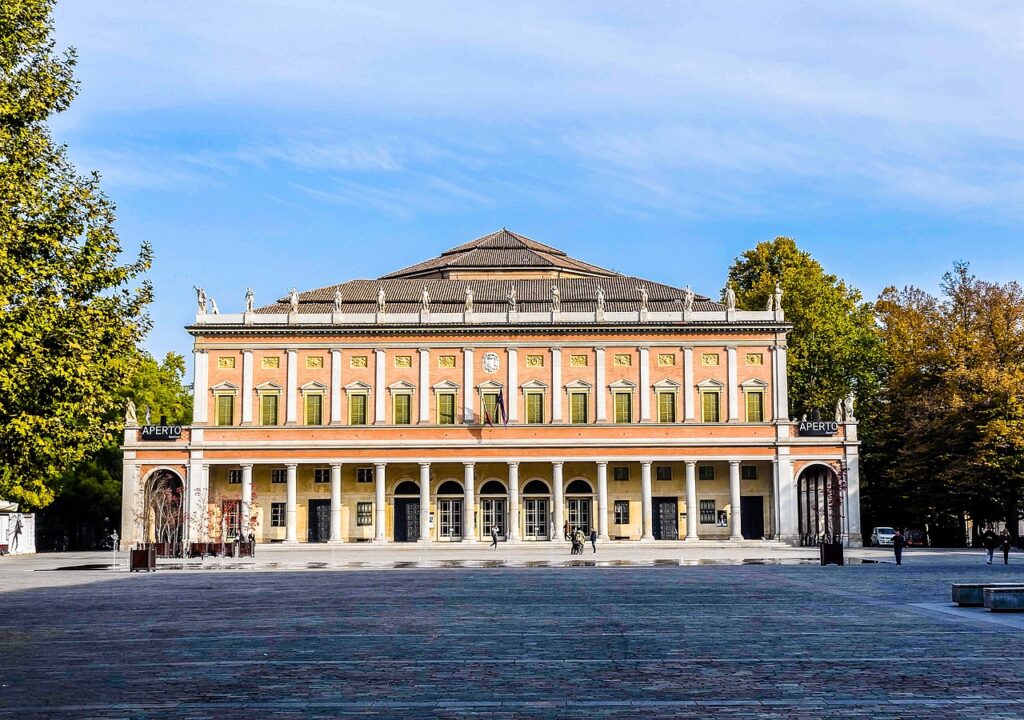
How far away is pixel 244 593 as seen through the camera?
29.0 m

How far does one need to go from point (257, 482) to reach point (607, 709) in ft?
197

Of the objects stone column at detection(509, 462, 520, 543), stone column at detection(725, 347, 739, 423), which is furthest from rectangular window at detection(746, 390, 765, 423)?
stone column at detection(509, 462, 520, 543)

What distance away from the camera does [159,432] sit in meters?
67.9

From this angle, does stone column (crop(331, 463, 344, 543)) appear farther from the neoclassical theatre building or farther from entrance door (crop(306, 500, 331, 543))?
entrance door (crop(306, 500, 331, 543))

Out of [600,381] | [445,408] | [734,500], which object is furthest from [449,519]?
[734,500]

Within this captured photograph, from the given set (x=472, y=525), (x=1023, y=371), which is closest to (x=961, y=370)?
(x=1023, y=371)

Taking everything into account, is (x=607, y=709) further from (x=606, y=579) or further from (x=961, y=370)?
(x=961, y=370)

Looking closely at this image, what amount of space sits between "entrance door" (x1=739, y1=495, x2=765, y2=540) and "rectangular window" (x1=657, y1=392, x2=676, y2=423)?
249 inches

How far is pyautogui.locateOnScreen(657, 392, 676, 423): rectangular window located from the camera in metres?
68.8

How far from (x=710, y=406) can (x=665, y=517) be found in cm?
710

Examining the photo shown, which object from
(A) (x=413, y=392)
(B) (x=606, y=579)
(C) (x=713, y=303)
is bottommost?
(B) (x=606, y=579)

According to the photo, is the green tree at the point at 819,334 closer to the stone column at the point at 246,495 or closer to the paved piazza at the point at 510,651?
the stone column at the point at 246,495

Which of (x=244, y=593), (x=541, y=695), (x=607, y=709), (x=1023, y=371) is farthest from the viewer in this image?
(x=1023, y=371)

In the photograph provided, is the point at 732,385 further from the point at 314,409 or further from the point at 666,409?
the point at 314,409
